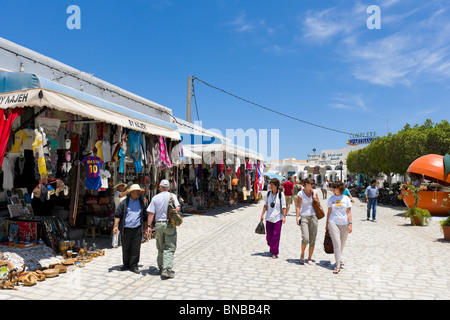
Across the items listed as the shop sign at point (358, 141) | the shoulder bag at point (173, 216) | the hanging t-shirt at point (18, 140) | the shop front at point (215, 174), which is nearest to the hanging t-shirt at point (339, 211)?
the shoulder bag at point (173, 216)

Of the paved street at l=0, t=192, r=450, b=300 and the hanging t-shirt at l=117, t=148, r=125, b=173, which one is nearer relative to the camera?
the paved street at l=0, t=192, r=450, b=300

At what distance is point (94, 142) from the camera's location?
26.0 ft

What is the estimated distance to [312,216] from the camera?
6.76m

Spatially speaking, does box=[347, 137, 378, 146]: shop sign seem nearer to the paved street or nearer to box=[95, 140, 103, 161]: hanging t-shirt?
the paved street

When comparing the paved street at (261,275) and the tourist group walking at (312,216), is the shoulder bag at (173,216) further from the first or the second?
the tourist group walking at (312,216)

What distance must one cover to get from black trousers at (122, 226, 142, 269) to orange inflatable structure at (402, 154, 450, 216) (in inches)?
519

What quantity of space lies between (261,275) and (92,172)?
436 cm

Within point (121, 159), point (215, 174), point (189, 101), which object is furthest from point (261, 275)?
point (189, 101)

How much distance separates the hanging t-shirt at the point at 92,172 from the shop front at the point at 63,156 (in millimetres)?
21

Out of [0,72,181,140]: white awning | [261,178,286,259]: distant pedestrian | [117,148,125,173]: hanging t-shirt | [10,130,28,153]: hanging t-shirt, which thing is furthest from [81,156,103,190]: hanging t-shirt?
[261,178,286,259]: distant pedestrian

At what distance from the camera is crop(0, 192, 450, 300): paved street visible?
4.89m

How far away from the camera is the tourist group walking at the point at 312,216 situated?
6.21 meters

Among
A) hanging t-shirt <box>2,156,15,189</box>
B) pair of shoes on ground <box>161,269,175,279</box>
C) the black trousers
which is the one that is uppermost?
hanging t-shirt <box>2,156,15,189</box>

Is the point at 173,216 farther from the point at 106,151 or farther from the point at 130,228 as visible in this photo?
the point at 106,151
